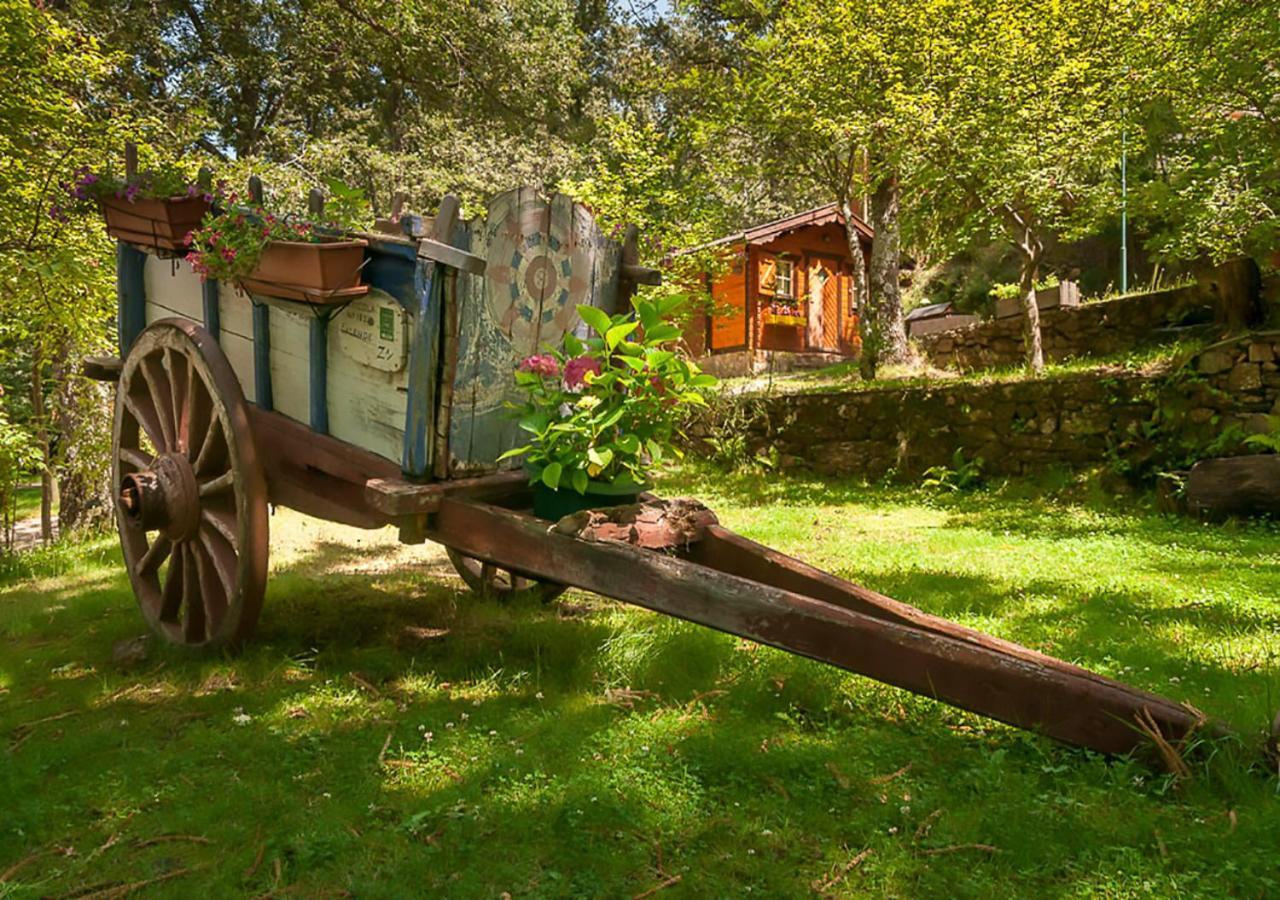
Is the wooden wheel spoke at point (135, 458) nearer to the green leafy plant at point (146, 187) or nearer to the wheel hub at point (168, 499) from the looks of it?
the wheel hub at point (168, 499)

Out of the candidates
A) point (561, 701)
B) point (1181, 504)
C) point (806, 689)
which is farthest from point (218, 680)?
point (1181, 504)

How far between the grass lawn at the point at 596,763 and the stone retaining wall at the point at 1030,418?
332 cm

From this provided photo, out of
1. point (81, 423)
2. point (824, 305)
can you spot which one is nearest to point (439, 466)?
point (81, 423)

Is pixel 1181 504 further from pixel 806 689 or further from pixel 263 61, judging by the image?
pixel 263 61

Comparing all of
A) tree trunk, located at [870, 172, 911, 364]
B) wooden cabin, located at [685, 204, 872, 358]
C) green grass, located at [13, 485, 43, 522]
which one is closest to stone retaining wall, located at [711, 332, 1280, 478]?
tree trunk, located at [870, 172, 911, 364]

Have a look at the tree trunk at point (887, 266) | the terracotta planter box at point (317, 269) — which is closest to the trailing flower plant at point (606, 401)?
the terracotta planter box at point (317, 269)

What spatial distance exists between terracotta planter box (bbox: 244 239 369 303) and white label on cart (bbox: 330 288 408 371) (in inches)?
3.5

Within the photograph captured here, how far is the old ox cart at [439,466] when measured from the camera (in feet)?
6.86

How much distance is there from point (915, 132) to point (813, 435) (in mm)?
3588

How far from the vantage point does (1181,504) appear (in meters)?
6.59

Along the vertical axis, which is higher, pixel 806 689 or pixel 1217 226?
pixel 1217 226

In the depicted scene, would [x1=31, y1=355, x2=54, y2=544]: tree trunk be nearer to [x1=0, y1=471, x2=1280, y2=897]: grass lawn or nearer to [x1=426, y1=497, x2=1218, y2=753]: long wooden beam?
[x1=0, y1=471, x2=1280, y2=897]: grass lawn

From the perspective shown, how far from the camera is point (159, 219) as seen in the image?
330 cm

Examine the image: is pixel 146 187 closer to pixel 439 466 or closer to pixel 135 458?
pixel 135 458
